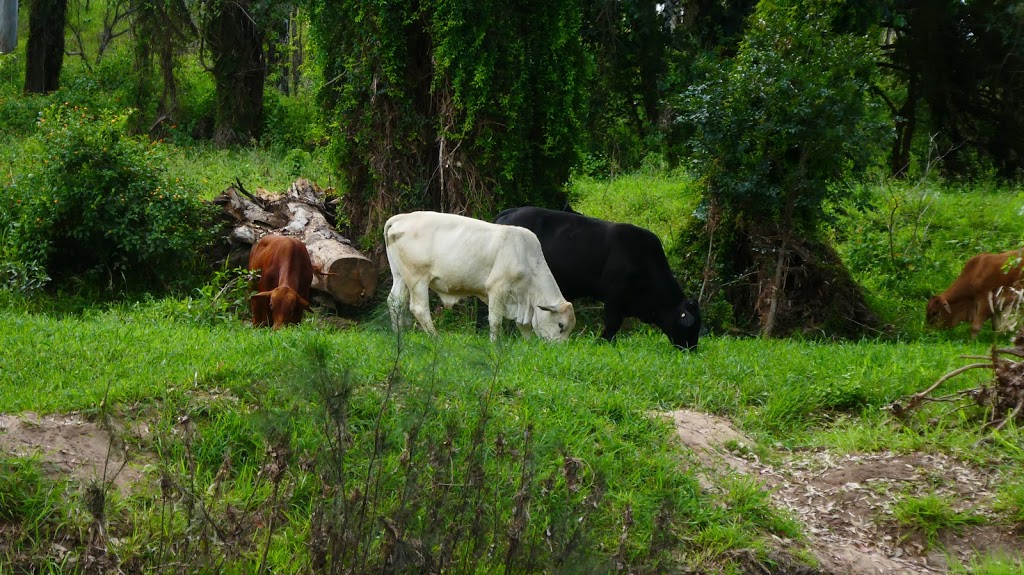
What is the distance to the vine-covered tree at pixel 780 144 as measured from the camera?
1085 cm

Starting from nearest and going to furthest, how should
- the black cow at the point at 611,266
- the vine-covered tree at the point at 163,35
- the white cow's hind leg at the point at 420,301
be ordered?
the white cow's hind leg at the point at 420,301 < the black cow at the point at 611,266 < the vine-covered tree at the point at 163,35

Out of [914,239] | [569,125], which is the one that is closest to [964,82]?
[914,239]

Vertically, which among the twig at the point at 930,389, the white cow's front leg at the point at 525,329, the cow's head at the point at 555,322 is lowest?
the white cow's front leg at the point at 525,329

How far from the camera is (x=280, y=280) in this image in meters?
10.1

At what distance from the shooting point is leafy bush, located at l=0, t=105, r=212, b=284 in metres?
10.7

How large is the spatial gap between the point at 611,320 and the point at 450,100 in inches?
132

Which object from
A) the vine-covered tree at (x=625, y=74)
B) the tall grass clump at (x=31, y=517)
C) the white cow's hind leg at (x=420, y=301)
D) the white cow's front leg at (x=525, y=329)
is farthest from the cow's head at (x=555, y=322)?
the vine-covered tree at (x=625, y=74)

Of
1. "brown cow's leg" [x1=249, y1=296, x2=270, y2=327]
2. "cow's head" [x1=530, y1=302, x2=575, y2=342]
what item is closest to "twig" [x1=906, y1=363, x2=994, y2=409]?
"cow's head" [x1=530, y1=302, x2=575, y2=342]

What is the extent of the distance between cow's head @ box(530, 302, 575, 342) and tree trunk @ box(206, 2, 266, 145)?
12260 millimetres

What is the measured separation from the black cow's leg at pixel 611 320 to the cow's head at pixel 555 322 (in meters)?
0.78

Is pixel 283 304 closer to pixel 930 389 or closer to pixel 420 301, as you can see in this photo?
pixel 420 301

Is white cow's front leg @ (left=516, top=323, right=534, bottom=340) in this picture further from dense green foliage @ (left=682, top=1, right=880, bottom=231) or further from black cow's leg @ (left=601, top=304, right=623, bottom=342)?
dense green foliage @ (left=682, top=1, right=880, bottom=231)

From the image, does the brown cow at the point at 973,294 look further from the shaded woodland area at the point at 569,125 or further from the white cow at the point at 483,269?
the white cow at the point at 483,269

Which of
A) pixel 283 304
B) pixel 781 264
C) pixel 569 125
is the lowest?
pixel 283 304
